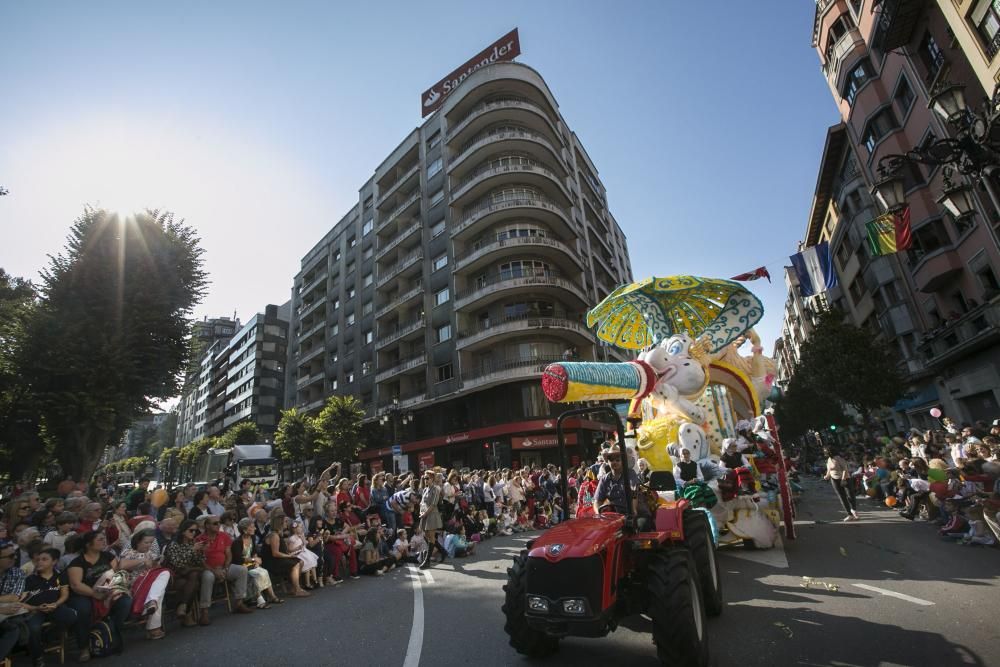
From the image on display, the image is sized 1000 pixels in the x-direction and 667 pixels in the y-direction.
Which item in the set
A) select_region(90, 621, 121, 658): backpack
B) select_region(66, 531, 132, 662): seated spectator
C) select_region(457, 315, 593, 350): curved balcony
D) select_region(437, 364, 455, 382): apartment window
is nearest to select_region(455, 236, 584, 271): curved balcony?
select_region(457, 315, 593, 350): curved balcony

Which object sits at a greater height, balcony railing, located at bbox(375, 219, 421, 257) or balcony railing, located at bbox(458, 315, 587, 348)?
balcony railing, located at bbox(375, 219, 421, 257)

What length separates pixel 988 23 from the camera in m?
14.2

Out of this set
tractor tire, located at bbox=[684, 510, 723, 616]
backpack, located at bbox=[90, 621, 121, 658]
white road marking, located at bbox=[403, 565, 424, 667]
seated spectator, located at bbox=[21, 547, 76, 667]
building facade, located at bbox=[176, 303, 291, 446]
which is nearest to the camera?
white road marking, located at bbox=[403, 565, 424, 667]

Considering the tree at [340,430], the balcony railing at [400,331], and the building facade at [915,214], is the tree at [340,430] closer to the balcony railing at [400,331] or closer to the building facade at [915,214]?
the balcony railing at [400,331]

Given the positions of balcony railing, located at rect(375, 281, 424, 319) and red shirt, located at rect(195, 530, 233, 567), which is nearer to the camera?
red shirt, located at rect(195, 530, 233, 567)

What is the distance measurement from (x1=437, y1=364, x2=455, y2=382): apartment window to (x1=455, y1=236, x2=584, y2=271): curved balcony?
22.7 feet

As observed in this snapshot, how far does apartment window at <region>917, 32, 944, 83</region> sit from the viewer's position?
57.8 ft

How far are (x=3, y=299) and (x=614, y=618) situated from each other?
773 inches

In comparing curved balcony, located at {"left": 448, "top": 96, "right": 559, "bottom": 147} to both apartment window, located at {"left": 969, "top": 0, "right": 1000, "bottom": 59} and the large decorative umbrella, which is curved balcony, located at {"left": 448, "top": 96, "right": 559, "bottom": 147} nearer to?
apartment window, located at {"left": 969, "top": 0, "right": 1000, "bottom": 59}

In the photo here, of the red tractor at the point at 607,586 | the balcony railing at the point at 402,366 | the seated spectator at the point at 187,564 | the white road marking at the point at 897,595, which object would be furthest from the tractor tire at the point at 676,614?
the balcony railing at the point at 402,366

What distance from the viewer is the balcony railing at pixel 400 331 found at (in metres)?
34.3

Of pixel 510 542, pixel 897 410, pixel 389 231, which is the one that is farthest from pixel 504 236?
pixel 897 410

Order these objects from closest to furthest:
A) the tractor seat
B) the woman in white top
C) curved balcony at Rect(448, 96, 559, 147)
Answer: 1. the tractor seat
2. the woman in white top
3. curved balcony at Rect(448, 96, 559, 147)

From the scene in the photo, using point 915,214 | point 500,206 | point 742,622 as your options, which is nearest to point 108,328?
point 742,622
